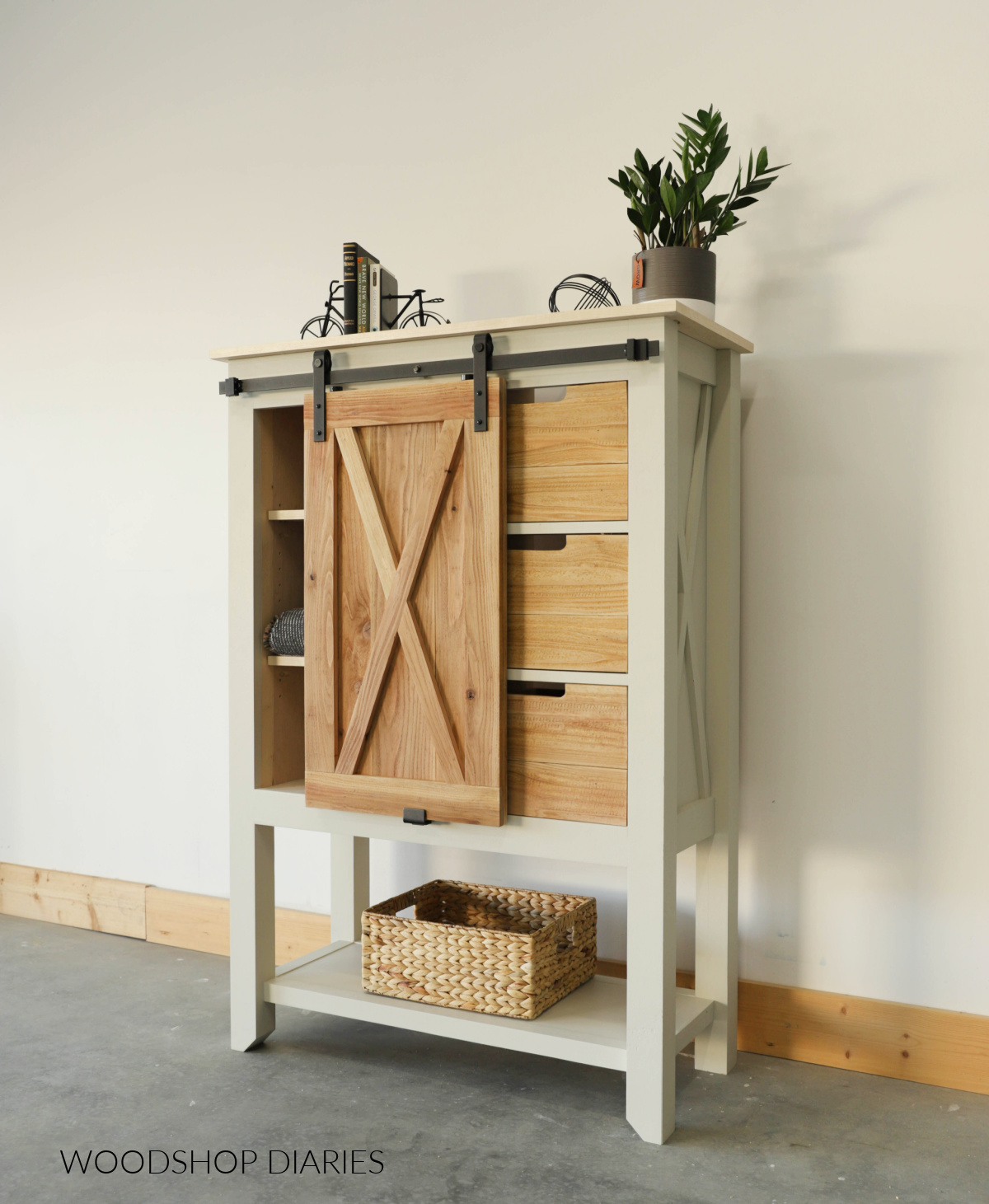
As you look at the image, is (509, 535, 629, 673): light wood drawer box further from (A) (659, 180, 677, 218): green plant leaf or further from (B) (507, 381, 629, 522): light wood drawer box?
(A) (659, 180, 677, 218): green plant leaf

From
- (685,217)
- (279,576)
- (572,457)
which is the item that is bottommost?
(279,576)

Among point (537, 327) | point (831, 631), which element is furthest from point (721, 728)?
point (537, 327)

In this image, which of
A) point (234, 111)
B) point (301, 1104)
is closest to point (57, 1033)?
point (301, 1104)

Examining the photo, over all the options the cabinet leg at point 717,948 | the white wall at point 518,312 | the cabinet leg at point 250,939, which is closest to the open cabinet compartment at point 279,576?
the cabinet leg at point 250,939

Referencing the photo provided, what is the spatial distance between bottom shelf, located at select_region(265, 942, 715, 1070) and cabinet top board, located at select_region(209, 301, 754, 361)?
1.39 m

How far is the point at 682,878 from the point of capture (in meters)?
2.60

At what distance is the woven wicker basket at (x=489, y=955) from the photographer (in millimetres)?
2250

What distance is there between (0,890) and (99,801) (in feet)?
1.77

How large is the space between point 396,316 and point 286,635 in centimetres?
82

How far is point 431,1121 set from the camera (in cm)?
216

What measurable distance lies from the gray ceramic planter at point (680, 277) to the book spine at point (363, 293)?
0.63 m

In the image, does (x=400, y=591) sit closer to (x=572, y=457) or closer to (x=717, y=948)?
(x=572, y=457)

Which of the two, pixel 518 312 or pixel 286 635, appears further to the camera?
pixel 518 312

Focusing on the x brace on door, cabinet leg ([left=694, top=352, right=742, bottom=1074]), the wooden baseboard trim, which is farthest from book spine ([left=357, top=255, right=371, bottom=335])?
the wooden baseboard trim
